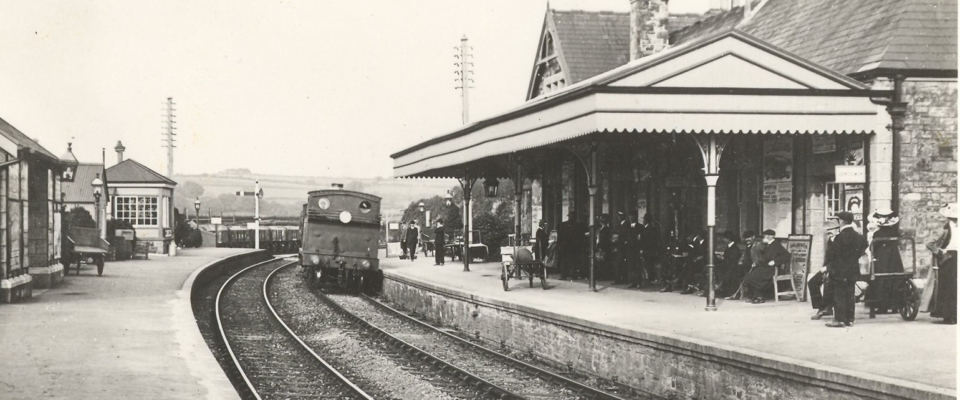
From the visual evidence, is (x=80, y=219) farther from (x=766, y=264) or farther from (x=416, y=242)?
(x=766, y=264)

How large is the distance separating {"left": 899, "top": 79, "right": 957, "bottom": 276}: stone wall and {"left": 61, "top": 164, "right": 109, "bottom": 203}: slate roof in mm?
32657

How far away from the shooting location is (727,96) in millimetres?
12523

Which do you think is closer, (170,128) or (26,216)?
(26,216)

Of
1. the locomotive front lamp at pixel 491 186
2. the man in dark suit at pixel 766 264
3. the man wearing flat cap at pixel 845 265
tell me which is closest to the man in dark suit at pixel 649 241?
the man in dark suit at pixel 766 264

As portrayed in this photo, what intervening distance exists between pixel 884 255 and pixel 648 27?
13.5 m

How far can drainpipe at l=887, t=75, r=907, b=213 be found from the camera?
42.3ft

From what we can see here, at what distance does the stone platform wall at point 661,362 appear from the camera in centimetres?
748

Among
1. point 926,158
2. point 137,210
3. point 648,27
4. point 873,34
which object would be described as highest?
point 648,27

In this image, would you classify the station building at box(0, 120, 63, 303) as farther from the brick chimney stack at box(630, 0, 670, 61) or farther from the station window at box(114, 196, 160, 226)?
the station window at box(114, 196, 160, 226)

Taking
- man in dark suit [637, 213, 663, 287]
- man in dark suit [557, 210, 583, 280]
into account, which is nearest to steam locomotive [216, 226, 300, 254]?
man in dark suit [557, 210, 583, 280]

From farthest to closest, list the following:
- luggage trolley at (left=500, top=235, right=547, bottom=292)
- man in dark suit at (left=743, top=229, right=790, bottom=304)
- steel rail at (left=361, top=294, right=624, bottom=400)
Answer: luggage trolley at (left=500, top=235, right=547, bottom=292) < man in dark suit at (left=743, top=229, right=790, bottom=304) < steel rail at (left=361, top=294, right=624, bottom=400)

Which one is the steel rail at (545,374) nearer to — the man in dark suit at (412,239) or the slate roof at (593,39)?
the slate roof at (593,39)

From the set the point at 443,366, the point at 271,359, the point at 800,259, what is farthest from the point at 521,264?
the point at 271,359

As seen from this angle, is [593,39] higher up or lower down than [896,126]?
higher up
